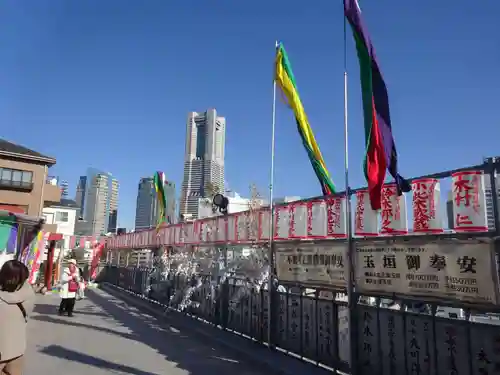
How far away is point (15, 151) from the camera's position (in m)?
31.0

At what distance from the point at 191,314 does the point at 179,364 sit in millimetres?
4679

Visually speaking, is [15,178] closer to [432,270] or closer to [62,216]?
[62,216]

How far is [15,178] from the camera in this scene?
1212 inches

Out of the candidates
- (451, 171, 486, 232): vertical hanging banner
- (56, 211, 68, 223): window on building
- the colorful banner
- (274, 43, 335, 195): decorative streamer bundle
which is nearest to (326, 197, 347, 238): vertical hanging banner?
(274, 43, 335, 195): decorative streamer bundle

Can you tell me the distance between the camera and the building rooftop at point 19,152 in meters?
30.5

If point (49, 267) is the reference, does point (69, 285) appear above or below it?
below

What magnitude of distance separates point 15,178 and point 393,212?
32595mm

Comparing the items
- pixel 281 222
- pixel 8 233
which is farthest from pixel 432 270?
pixel 8 233

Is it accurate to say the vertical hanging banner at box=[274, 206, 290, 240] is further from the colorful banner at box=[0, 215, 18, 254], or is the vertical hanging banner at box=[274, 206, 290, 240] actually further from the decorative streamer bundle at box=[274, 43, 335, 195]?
the colorful banner at box=[0, 215, 18, 254]

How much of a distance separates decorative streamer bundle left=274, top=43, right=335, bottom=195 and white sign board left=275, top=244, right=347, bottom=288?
4.52 feet

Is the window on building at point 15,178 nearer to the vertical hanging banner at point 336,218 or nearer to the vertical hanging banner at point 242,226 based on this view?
the vertical hanging banner at point 242,226

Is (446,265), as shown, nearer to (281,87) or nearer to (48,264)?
(281,87)

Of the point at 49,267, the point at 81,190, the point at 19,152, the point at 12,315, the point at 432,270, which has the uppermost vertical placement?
the point at 81,190

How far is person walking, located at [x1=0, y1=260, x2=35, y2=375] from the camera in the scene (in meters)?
3.86
